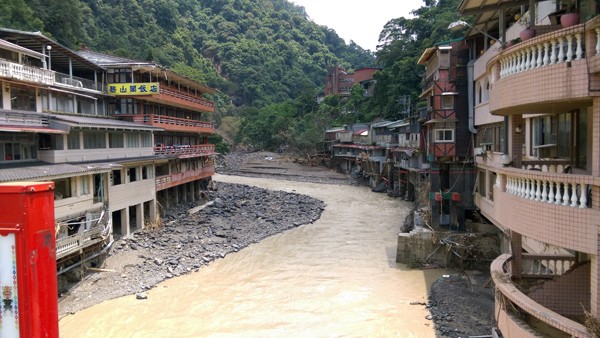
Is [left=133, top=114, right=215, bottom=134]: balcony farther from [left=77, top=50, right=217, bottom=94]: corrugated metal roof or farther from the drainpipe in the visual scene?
the drainpipe

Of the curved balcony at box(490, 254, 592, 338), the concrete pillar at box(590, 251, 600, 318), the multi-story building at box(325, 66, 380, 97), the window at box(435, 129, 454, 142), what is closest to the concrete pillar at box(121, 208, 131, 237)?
the window at box(435, 129, 454, 142)

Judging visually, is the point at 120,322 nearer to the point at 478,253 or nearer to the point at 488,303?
the point at 488,303

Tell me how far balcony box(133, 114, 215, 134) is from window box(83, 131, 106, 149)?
15.3 feet

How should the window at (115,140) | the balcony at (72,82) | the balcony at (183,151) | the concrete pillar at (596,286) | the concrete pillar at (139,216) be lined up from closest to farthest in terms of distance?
the concrete pillar at (596,286) → the balcony at (72,82) → the window at (115,140) → the concrete pillar at (139,216) → the balcony at (183,151)

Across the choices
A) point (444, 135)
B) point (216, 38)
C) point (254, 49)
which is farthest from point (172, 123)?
point (216, 38)

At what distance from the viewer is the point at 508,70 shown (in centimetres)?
755

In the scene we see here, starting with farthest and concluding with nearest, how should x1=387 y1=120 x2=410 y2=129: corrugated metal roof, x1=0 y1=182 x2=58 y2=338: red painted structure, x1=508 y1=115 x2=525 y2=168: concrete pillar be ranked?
1. x1=387 y1=120 x2=410 y2=129: corrugated metal roof
2. x1=508 y1=115 x2=525 y2=168: concrete pillar
3. x1=0 y1=182 x2=58 y2=338: red painted structure

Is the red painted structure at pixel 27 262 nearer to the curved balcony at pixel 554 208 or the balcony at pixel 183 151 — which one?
the curved balcony at pixel 554 208

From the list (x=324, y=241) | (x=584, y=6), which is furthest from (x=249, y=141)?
(x=584, y=6)

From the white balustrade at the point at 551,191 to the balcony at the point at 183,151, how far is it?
2555 centimetres

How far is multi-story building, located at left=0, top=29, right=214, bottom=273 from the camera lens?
17828mm

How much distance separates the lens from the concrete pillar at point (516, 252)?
28.2ft

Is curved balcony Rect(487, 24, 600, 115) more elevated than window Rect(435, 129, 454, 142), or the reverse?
curved balcony Rect(487, 24, 600, 115)

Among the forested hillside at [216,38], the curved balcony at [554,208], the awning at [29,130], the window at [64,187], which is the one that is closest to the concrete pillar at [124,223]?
the window at [64,187]
